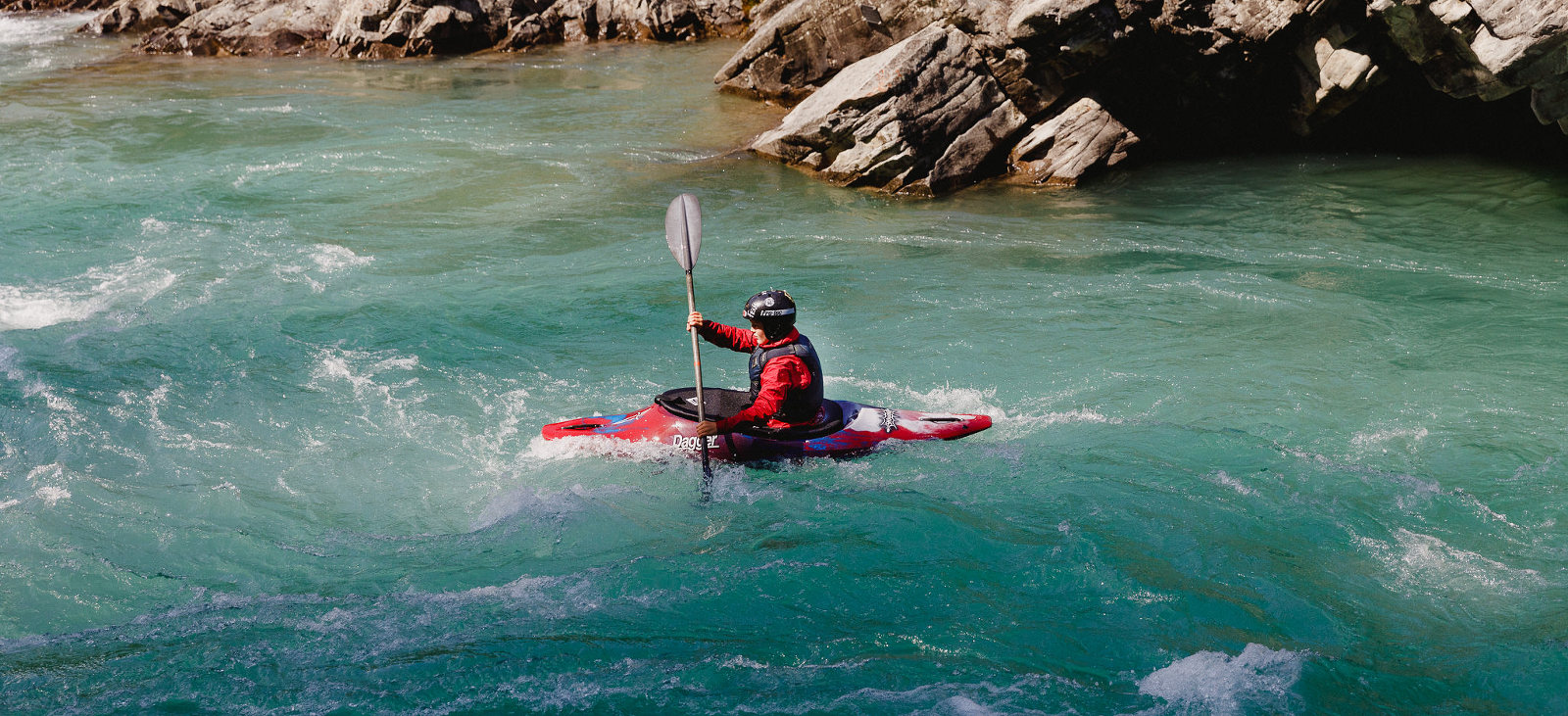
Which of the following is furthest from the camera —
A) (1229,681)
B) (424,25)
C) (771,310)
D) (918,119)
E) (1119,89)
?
(424,25)

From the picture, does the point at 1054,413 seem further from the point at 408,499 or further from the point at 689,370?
the point at 408,499

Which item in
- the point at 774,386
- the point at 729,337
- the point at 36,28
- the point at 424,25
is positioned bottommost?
the point at 774,386

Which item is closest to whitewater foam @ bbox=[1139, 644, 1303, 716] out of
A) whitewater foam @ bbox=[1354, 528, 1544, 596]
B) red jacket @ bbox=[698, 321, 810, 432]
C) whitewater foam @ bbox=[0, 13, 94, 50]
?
whitewater foam @ bbox=[1354, 528, 1544, 596]

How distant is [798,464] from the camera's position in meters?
6.61

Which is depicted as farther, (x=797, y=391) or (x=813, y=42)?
(x=813, y=42)

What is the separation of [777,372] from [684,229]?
1454 millimetres

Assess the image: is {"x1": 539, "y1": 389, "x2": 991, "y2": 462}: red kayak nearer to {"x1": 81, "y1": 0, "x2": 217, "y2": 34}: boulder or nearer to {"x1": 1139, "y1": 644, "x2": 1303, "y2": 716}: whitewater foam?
{"x1": 1139, "y1": 644, "x2": 1303, "y2": 716}: whitewater foam

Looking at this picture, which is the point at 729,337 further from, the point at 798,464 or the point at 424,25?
the point at 424,25

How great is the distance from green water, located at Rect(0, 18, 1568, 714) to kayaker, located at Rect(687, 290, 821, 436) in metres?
0.42

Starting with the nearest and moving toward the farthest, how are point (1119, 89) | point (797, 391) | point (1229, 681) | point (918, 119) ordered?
point (1229, 681)
point (797, 391)
point (918, 119)
point (1119, 89)

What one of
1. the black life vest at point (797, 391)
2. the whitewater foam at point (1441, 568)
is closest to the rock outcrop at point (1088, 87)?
the black life vest at point (797, 391)

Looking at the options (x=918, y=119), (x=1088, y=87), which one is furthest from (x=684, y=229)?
(x=1088, y=87)

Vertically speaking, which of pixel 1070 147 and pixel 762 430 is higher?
pixel 1070 147

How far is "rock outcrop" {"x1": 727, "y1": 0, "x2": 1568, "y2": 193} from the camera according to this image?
1223 cm
